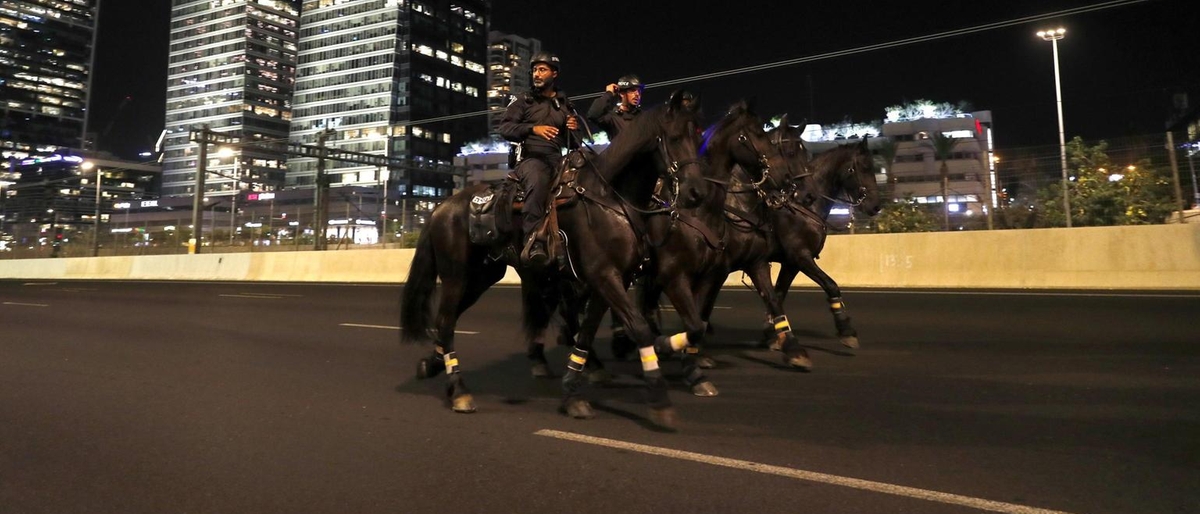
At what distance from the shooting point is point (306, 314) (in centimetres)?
1190

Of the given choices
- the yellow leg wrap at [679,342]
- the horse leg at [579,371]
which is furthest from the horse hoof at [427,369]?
the yellow leg wrap at [679,342]

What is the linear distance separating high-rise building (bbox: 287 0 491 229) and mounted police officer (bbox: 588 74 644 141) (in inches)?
5070

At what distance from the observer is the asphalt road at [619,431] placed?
3129 mm

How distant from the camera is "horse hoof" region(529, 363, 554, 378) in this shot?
6156mm

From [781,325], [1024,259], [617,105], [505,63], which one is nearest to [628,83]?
[617,105]

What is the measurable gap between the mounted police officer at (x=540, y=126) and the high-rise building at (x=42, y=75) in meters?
163

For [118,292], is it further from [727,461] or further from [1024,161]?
[1024,161]

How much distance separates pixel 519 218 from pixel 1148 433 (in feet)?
13.4

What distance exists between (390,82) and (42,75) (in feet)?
234

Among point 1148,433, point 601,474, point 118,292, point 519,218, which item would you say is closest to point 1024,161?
point 1148,433

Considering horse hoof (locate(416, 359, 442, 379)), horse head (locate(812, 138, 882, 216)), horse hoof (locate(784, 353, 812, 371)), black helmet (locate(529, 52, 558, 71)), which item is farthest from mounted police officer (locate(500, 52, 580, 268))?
horse head (locate(812, 138, 882, 216))

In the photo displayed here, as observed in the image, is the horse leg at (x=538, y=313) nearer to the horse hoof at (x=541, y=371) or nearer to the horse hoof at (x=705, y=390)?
the horse hoof at (x=541, y=371)

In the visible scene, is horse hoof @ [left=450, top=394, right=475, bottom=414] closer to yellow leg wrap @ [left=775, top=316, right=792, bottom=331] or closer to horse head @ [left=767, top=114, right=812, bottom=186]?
yellow leg wrap @ [left=775, top=316, right=792, bottom=331]

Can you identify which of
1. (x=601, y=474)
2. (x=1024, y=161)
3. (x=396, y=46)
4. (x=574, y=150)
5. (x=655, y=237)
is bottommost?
(x=601, y=474)
